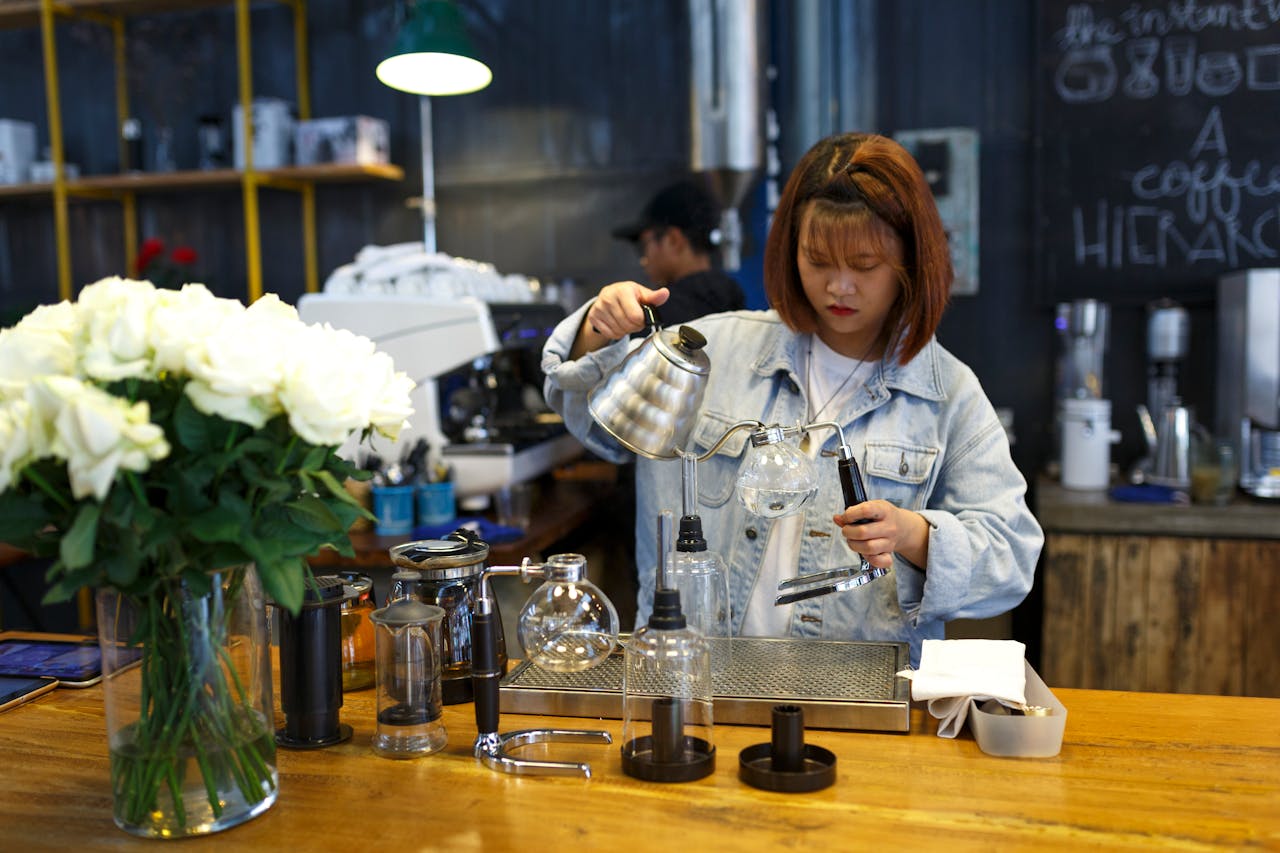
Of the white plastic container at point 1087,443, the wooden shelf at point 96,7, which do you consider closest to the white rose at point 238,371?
the white plastic container at point 1087,443

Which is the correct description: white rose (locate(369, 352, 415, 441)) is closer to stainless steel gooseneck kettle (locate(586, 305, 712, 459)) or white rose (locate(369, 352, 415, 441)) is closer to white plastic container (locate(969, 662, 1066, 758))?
stainless steel gooseneck kettle (locate(586, 305, 712, 459))

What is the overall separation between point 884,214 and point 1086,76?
8.11ft

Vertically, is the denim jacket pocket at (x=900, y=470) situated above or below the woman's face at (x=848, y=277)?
below

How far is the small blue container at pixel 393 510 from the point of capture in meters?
2.85

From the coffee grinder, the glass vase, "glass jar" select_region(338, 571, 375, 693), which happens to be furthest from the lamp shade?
the glass vase

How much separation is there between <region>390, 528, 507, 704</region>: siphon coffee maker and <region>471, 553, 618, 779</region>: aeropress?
0.09 m

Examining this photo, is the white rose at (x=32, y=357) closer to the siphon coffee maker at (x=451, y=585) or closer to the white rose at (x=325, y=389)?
the white rose at (x=325, y=389)

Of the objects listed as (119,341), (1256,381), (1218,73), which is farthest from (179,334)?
(1218,73)

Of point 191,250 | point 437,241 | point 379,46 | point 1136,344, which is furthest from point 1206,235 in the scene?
point 191,250

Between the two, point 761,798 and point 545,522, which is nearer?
point 761,798

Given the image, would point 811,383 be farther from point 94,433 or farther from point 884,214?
point 94,433

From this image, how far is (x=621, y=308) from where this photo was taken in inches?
65.9

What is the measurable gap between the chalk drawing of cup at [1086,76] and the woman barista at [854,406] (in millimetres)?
2332

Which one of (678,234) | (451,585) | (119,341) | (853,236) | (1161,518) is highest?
(678,234)
